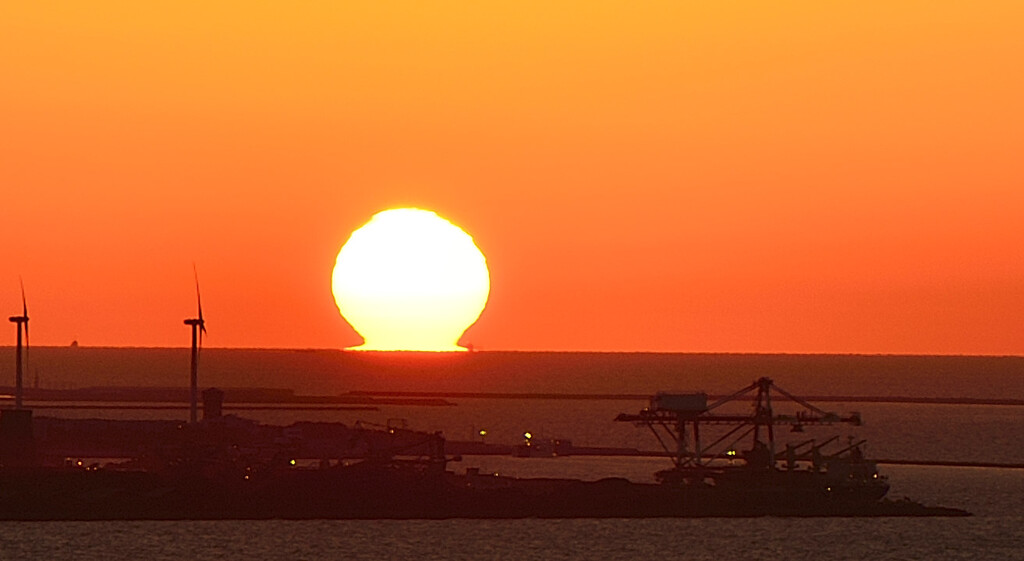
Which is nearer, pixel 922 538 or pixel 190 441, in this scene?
pixel 922 538

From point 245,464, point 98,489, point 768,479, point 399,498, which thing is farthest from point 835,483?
point 98,489

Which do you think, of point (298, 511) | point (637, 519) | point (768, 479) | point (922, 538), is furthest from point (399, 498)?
point (922, 538)

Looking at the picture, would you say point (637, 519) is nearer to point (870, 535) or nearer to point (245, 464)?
point (870, 535)

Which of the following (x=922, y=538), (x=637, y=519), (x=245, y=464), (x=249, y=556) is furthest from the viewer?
(x=245, y=464)

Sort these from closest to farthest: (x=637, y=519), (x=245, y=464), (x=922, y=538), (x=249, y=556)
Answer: (x=249, y=556), (x=922, y=538), (x=637, y=519), (x=245, y=464)

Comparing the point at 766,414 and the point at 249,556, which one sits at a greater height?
the point at 766,414

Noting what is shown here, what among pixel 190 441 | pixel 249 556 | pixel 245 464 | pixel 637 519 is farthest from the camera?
pixel 190 441

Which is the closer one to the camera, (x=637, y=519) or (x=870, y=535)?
(x=870, y=535)

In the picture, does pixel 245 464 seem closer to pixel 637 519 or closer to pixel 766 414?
Answer: pixel 637 519

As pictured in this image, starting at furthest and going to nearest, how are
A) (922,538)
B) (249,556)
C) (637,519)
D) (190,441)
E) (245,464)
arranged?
1. (190,441)
2. (245,464)
3. (637,519)
4. (922,538)
5. (249,556)
